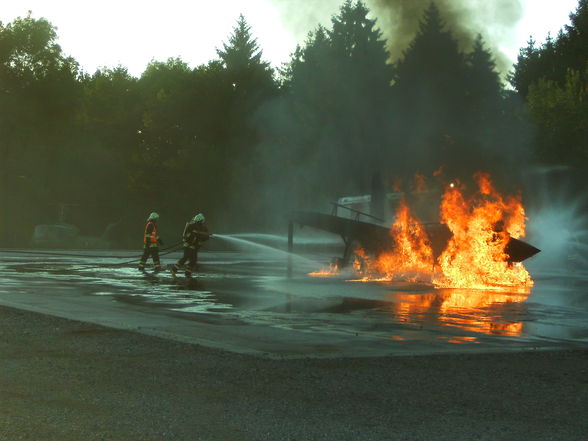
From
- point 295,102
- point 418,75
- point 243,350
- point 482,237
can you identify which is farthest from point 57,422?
point 295,102

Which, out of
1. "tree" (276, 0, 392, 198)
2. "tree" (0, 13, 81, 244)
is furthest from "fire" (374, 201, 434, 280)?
"tree" (0, 13, 81, 244)

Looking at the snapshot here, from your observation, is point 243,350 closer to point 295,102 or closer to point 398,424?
point 398,424

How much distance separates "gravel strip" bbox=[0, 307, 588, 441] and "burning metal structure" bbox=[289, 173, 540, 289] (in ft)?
38.4

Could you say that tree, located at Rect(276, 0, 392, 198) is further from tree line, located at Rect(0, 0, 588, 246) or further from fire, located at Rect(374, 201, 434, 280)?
fire, located at Rect(374, 201, 434, 280)

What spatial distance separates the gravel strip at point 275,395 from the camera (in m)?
6.09

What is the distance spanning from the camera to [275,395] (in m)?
7.29

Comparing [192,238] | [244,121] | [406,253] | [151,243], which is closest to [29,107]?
[244,121]

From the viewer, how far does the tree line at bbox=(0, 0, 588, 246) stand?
3650 cm

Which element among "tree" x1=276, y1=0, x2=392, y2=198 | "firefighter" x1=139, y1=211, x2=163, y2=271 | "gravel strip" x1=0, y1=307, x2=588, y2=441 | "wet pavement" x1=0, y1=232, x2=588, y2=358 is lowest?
"gravel strip" x1=0, y1=307, x2=588, y2=441

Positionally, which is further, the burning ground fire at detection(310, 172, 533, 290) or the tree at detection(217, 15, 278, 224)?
the tree at detection(217, 15, 278, 224)

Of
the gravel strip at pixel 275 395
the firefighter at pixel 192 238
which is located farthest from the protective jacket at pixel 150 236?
the gravel strip at pixel 275 395

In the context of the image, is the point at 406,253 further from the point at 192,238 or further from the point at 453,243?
the point at 192,238

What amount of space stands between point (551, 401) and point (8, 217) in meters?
59.2

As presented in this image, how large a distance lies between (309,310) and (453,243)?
332 inches
